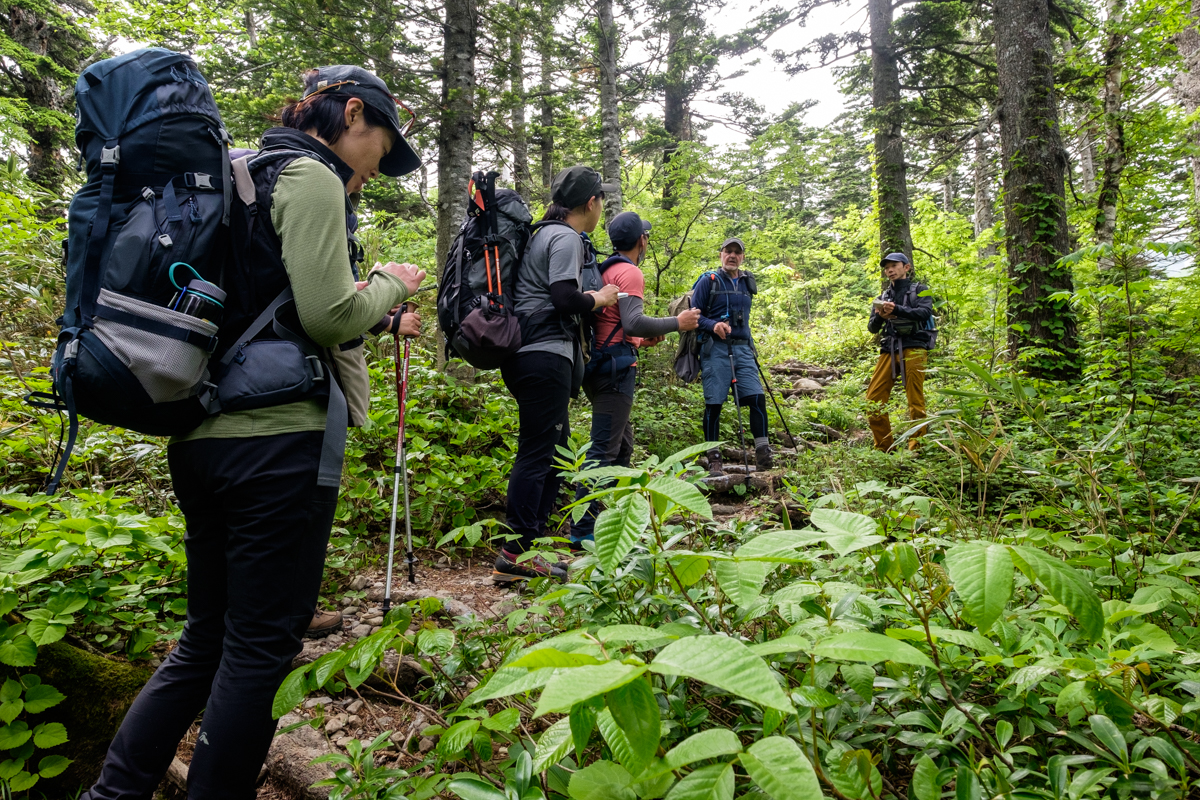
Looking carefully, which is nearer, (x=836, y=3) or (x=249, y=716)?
(x=249, y=716)

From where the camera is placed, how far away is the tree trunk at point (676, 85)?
46.2 ft

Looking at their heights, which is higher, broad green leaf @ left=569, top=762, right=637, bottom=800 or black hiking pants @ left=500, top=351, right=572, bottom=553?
black hiking pants @ left=500, top=351, right=572, bottom=553

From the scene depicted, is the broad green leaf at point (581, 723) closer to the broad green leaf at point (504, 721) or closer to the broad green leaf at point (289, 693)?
the broad green leaf at point (504, 721)

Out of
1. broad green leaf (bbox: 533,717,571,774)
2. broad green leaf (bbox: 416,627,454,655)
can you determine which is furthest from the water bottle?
broad green leaf (bbox: 533,717,571,774)

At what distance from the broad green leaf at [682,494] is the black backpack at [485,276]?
7.74 feet

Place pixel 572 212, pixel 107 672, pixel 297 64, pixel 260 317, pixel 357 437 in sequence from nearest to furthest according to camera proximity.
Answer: pixel 260 317
pixel 107 672
pixel 572 212
pixel 357 437
pixel 297 64

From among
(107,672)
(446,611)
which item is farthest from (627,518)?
(107,672)

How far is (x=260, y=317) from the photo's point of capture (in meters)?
1.77

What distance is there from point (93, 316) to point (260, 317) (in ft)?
1.25

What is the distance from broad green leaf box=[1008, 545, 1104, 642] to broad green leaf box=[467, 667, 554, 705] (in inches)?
33.1

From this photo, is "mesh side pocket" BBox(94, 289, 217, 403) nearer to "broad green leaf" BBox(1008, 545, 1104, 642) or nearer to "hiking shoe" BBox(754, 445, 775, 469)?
"broad green leaf" BBox(1008, 545, 1104, 642)

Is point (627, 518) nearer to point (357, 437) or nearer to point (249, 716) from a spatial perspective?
point (249, 716)

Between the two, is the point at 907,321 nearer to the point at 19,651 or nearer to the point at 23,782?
the point at 19,651

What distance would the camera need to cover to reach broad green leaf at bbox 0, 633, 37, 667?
207 cm
